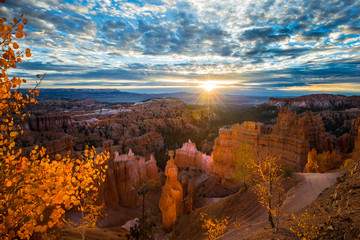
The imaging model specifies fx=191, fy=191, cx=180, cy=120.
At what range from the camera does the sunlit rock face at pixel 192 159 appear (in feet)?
127

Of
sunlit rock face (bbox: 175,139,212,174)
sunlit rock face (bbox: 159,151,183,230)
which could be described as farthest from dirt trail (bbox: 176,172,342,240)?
sunlit rock face (bbox: 175,139,212,174)

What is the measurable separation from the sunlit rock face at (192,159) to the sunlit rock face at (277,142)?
4.38 m

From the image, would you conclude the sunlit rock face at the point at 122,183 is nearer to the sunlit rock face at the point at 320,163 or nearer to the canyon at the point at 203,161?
the canyon at the point at 203,161

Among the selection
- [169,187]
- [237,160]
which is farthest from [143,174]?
[237,160]

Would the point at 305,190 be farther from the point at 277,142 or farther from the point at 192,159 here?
the point at 192,159

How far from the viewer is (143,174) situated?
113 feet

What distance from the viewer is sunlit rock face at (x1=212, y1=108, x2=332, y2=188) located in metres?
27.5

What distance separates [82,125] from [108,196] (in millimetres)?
42966

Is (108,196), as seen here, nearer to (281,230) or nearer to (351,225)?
(281,230)

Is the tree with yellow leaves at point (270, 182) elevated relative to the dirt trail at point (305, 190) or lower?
elevated

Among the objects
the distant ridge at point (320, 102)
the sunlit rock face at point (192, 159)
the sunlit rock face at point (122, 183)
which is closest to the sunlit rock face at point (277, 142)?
the sunlit rock face at point (192, 159)

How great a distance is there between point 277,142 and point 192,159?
18.1 m

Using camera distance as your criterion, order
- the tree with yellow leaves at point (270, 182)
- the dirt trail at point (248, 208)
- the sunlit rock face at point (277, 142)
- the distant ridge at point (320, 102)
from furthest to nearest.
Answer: the distant ridge at point (320, 102)
the sunlit rock face at point (277, 142)
the dirt trail at point (248, 208)
the tree with yellow leaves at point (270, 182)

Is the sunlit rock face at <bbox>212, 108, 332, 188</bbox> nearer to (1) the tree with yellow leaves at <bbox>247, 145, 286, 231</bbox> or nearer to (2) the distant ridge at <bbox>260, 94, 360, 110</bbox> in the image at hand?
(1) the tree with yellow leaves at <bbox>247, 145, 286, 231</bbox>
